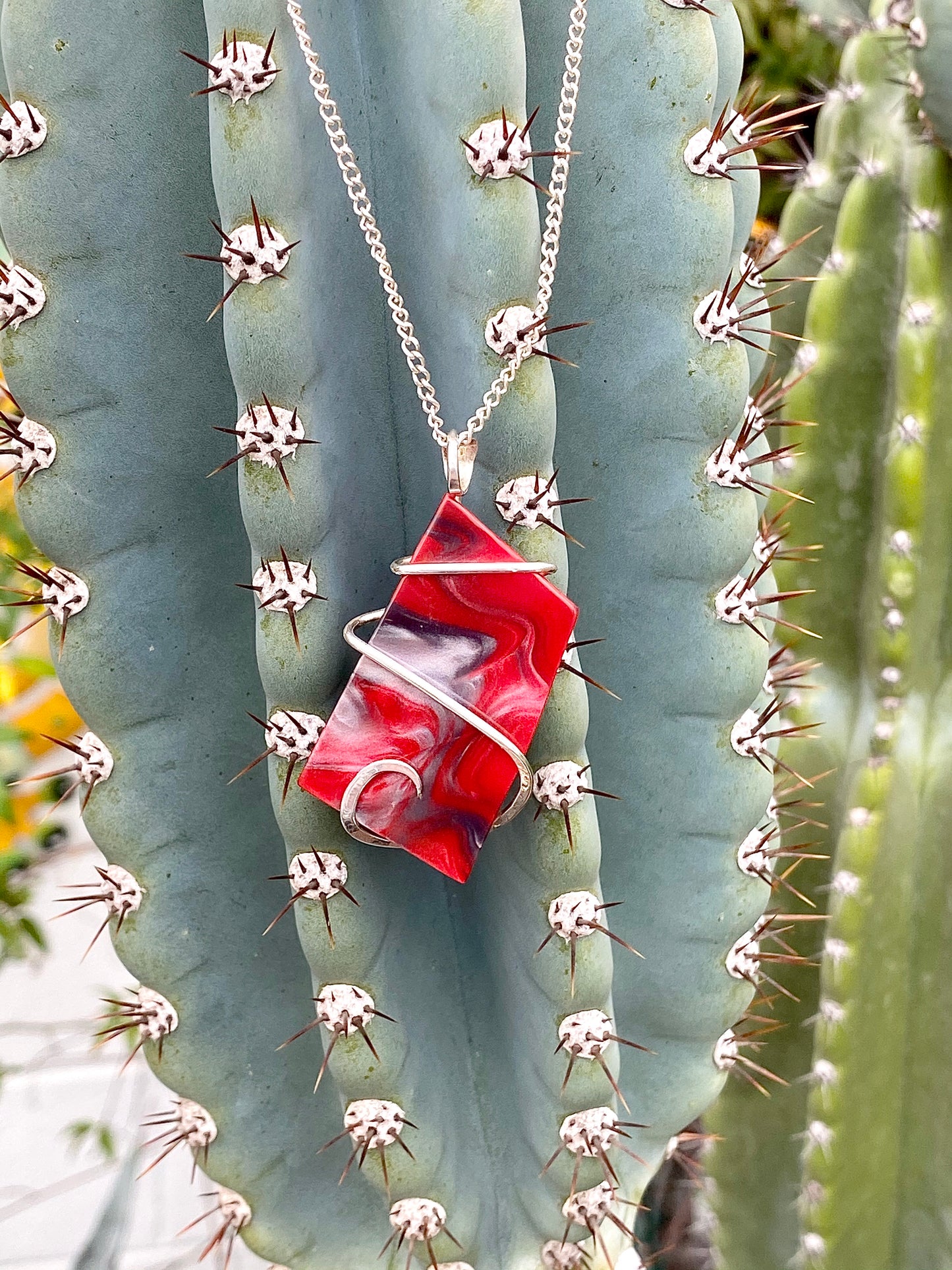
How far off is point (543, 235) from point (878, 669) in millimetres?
565

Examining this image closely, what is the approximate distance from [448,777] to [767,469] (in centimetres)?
48

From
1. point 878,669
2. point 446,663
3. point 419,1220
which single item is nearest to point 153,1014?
point 419,1220

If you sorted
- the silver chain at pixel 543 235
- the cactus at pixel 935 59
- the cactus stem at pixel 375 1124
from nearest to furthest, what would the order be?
1. the silver chain at pixel 543 235
2. the cactus stem at pixel 375 1124
3. the cactus at pixel 935 59

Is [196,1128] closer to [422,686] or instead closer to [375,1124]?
[375,1124]

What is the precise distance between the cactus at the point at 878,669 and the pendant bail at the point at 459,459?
1.69 ft

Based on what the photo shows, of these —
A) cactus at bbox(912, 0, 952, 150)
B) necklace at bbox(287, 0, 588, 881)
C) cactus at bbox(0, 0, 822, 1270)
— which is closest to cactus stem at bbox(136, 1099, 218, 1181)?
cactus at bbox(0, 0, 822, 1270)

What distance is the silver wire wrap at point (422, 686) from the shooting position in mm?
597

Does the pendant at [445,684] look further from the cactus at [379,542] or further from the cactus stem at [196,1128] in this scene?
the cactus stem at [196,1128]

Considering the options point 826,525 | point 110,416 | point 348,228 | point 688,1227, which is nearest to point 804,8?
point 826,525

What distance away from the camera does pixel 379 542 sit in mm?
689

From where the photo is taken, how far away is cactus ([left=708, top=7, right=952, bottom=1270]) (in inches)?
39.7

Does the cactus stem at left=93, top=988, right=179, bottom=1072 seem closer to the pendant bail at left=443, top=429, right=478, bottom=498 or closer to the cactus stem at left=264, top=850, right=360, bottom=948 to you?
the cactus stem at left=264, top=850, right=360, bottom=948

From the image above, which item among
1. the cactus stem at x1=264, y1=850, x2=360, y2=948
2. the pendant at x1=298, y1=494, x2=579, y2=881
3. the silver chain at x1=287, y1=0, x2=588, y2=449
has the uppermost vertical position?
the silver chain at x1=287, y1=0, x2=588, y2=449

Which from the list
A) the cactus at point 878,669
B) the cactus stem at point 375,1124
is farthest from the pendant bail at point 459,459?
the cactus at point 878,669
